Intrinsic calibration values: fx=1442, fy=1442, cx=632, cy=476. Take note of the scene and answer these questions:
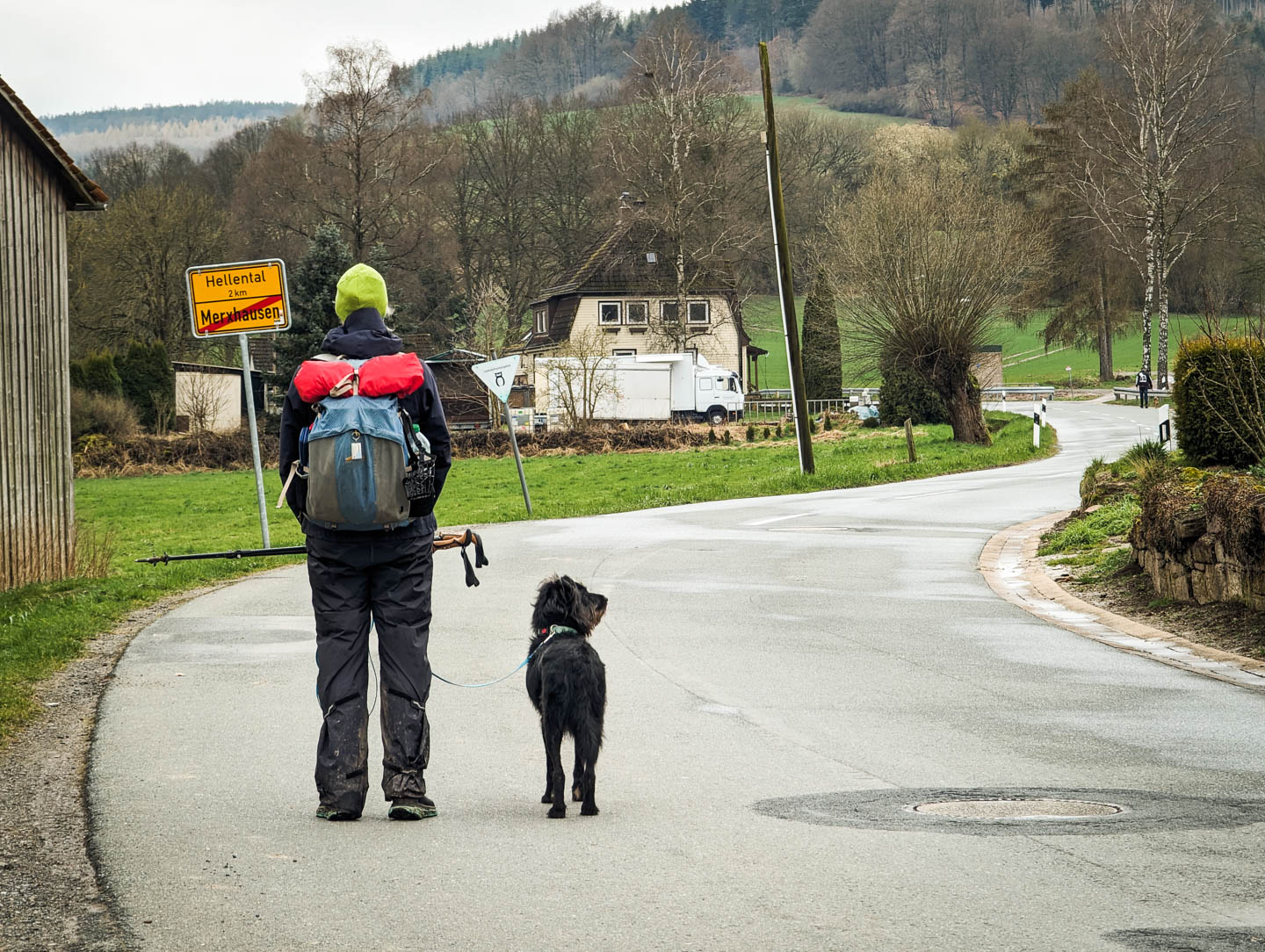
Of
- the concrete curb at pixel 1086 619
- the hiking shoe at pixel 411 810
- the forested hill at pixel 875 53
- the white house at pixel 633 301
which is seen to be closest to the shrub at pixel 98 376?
the white house at pixel 633 301

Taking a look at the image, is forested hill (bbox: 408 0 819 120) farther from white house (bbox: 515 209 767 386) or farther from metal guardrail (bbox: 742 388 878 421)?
metal guardrail (bbox: 742 388 878 421)

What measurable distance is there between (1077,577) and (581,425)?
34.3 metres

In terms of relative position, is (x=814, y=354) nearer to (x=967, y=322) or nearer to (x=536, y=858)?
(x=967, y=322)

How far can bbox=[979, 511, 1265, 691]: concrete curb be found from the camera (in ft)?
30.2

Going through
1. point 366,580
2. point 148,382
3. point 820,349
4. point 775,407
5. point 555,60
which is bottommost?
point 366,580

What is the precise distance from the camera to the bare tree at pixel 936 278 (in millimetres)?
37906

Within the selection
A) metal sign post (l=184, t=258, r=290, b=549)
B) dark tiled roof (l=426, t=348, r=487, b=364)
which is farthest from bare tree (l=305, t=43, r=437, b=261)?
metal sign post (l=184, t=258, r=290, b=549)

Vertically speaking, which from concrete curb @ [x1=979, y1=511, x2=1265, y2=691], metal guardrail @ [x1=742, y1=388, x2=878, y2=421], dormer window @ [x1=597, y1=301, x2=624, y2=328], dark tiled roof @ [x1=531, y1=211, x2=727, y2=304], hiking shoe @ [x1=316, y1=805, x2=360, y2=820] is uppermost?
dark tiled roof @ [x1=531, y1=211, x2=727, y2=304]

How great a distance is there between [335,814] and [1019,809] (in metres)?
2.69

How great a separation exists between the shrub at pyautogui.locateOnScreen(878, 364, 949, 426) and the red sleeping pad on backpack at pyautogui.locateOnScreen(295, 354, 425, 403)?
137 feet

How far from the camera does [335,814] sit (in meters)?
5.55

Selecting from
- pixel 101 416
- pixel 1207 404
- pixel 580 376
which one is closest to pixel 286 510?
pixel 101 416

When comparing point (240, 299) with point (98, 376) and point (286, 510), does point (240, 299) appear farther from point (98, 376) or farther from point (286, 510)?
point (98, 376)

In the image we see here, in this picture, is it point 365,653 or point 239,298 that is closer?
point 365,653
